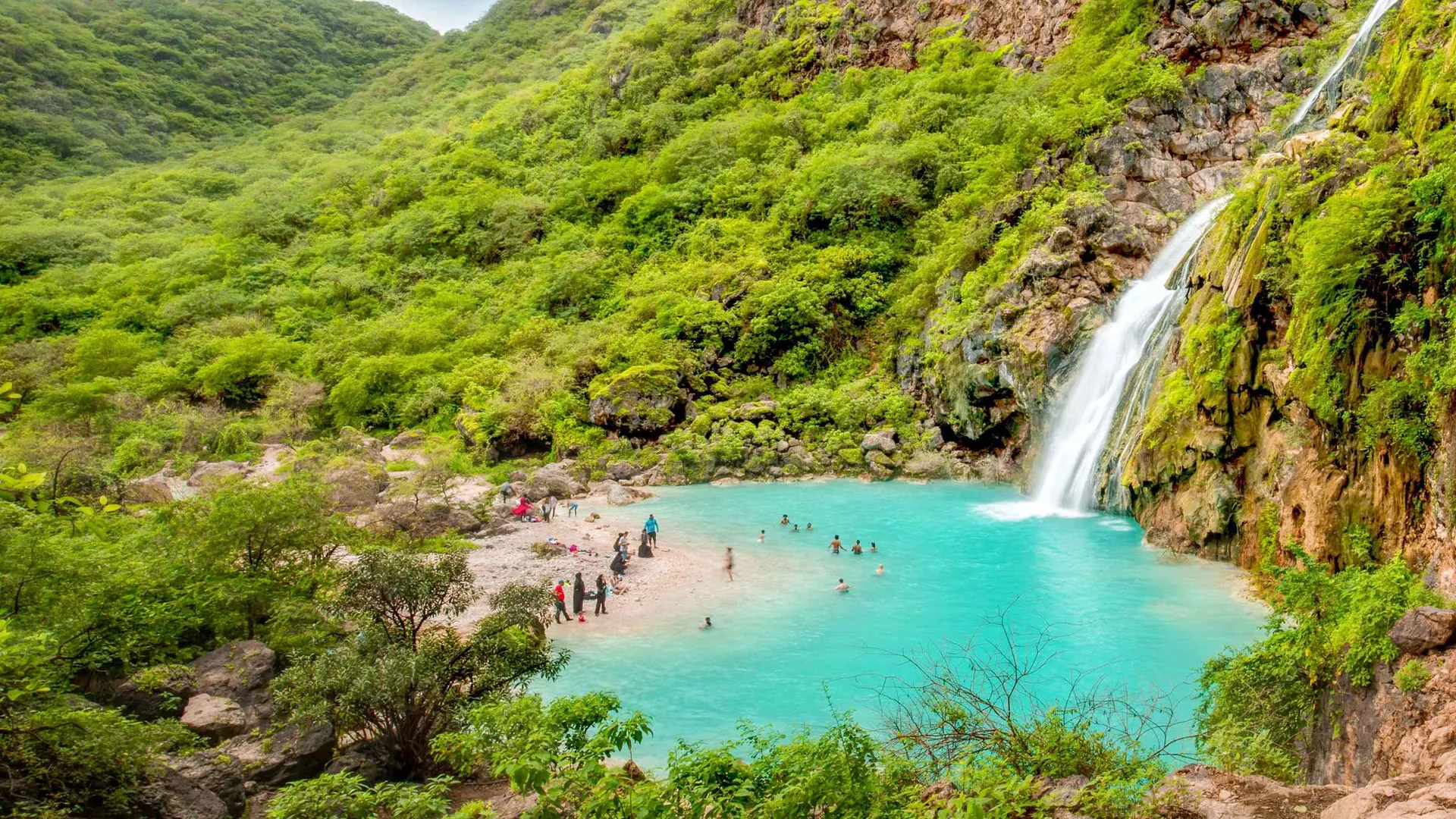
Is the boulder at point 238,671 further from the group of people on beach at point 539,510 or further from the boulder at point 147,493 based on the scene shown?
the group of people on beach at point 539,510

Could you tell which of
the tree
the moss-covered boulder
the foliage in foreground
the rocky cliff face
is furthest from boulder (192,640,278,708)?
the rocky cliff face

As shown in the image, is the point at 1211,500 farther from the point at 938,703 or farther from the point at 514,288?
the point at 514,288

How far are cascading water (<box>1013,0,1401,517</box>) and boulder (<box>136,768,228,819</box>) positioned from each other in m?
21.1

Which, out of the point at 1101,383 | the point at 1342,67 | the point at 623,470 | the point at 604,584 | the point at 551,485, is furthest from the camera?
the point at 623,470

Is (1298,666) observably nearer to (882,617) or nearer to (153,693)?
(882,617)

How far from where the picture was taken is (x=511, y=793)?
29.9 feet

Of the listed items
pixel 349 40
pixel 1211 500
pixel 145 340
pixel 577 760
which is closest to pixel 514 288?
pixel 145 340

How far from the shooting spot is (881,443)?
31.2 meters

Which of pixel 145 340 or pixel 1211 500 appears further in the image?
pixel 145 340

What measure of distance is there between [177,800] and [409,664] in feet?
8.30

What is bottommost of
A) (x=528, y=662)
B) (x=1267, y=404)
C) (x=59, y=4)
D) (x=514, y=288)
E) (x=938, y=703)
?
(x=528, y=662)

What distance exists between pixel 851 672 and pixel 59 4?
440 feet

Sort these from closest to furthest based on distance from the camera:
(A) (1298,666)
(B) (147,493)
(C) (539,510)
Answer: (A) (1298,666) → (B) (147,493) → (C) (539,510)

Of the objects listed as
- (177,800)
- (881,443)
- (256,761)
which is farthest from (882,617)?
(881,443)
